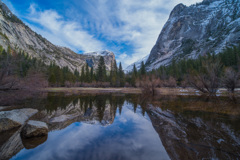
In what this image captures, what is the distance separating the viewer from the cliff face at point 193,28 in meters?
126

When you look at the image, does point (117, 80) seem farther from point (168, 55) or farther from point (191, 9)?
point (191, 9)

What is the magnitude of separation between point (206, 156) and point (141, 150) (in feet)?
7.25

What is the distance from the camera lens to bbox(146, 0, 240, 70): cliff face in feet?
414

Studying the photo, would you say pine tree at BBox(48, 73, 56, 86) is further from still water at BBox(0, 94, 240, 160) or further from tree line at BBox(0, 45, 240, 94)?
still water at BBox(0, 94, 240, 160)

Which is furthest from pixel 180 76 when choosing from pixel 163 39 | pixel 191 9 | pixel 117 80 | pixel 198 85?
pixel 191 9

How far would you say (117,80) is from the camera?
68.0 metres

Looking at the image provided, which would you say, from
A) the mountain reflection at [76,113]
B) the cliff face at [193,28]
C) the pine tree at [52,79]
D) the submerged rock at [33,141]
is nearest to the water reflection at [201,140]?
the mountain reflection at [76,113]

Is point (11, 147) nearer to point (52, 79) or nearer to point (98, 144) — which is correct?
point (98, 144)

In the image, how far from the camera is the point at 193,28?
507 feet

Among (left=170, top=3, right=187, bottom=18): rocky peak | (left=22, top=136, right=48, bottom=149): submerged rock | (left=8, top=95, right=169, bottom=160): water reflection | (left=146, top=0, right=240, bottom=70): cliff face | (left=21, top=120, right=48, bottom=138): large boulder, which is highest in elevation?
(left=170, top=3, right=187, bottom=18): rocky peak

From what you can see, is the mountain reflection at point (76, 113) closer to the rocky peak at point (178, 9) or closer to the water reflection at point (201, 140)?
the water reflection at point (201, 140)

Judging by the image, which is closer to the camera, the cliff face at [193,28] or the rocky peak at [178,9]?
the cliff face at [193,28]

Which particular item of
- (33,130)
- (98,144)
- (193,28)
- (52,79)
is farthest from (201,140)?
(193,28)

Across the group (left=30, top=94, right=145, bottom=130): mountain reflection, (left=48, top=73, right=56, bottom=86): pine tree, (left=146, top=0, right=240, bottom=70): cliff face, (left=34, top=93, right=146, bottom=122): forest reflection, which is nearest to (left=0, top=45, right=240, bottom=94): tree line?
(left=48, top=73, right=56, bottom=86): pine tree
